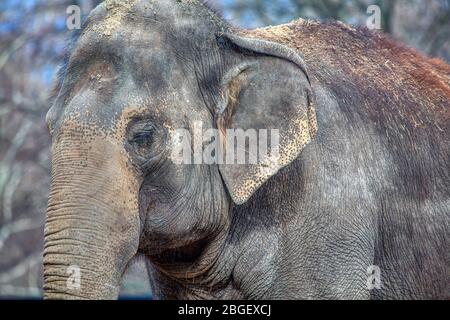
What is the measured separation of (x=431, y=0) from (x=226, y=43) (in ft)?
49.5

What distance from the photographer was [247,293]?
6.93 m

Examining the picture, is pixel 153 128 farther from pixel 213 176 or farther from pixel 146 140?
pixel 213 176

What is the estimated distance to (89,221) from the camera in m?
5.93

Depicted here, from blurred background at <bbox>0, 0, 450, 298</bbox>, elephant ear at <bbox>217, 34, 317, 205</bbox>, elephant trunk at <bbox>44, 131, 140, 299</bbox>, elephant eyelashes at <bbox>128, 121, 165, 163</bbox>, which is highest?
blurred background at <bbox>0, 0, 450, 298</bbox>

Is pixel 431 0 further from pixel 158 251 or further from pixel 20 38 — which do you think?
pixel 158 251

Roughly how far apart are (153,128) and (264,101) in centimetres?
84

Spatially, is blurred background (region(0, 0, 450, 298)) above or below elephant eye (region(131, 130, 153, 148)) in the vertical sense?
above

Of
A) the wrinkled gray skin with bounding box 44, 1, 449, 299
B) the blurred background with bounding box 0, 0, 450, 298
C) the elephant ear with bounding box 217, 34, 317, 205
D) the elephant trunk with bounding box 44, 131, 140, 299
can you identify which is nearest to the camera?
the elephant trunk with bounding box 44, 131, 140, 299

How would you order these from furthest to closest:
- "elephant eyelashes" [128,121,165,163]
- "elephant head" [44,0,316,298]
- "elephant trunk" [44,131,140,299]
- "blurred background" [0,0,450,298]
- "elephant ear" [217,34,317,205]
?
"blurred background" [0,0,450,298] → "elephant ear" [217,34,317,205] → "elephant eyelashes" [128,121,165,163] → "elephant head" [44,0,316,298] → "elephant trunk" [44,131,140,299]

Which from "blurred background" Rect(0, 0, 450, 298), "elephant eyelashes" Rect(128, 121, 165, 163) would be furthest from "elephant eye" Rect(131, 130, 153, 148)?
"blurred background" Rect(0, 0, 450, 298)

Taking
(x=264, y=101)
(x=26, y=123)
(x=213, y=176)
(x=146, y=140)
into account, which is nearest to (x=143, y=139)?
(x=146, y=140)

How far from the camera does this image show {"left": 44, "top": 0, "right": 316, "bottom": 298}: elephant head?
597 centimetres

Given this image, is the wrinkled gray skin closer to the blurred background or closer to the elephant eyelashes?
the elephant eyelashes
